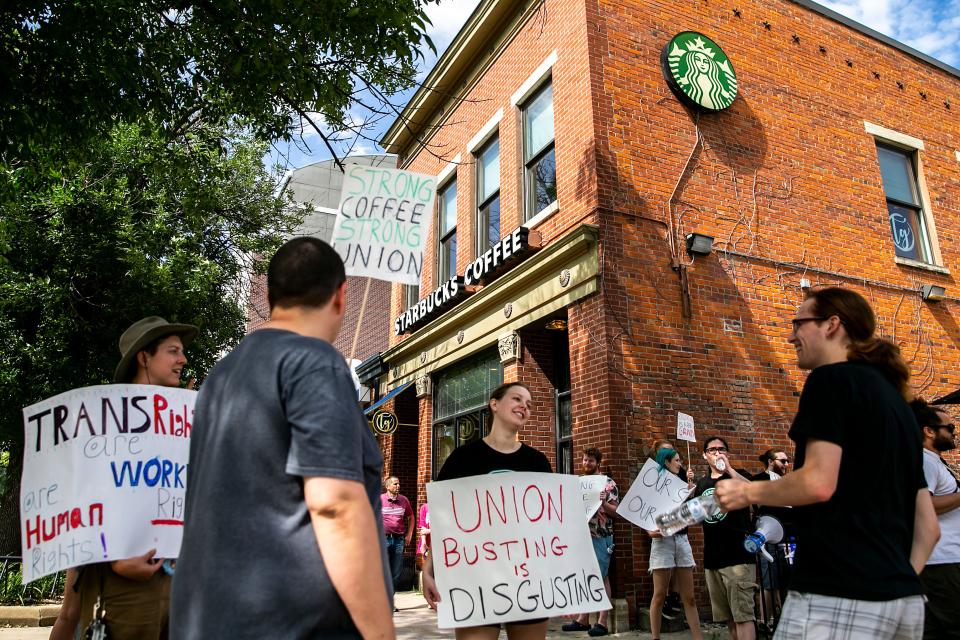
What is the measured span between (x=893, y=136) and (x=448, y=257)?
27.3 ft

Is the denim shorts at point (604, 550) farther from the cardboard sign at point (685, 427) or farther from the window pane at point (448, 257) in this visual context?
the window pane at point (448, 257)

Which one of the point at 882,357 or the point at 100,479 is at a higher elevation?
the point at 882,357

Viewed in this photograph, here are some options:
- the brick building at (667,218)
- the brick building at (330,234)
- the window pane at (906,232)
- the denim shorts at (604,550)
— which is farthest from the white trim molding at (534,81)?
the brick building at (330,234)

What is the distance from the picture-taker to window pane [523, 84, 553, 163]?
35.6ft

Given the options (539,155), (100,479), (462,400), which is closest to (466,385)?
(462,400)

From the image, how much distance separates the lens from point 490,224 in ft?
40.7

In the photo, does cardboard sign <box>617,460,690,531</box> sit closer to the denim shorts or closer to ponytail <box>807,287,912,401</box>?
the denim shorts

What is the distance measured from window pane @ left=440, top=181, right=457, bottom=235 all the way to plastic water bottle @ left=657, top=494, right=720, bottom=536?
11.3 m

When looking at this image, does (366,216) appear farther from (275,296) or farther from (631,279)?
(631,279)

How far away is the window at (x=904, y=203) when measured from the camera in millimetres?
11609

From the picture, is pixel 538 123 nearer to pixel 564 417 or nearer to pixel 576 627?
pixel 564 417

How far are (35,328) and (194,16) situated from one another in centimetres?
773

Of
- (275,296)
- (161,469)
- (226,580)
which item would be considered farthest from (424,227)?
(226,580)

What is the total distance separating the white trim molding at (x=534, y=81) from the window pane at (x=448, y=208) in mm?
2900
